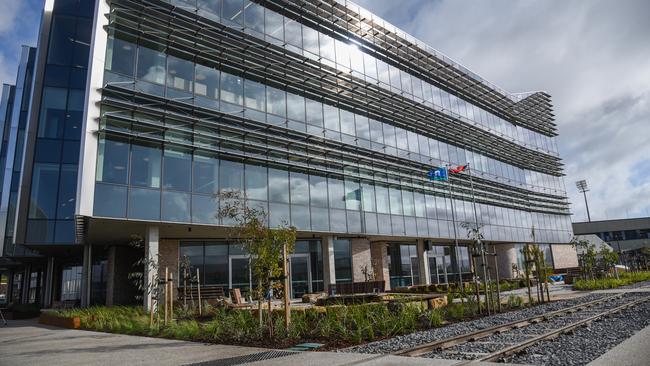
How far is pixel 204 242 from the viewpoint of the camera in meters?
25.5

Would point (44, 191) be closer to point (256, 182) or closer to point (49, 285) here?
point (49, 285)

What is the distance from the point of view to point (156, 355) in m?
9.30

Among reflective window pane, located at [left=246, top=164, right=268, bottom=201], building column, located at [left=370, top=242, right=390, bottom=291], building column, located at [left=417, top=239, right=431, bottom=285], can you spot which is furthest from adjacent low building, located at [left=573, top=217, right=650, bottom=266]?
reflective window pane, located at [left=246, top=164, right=268, bottom=201]

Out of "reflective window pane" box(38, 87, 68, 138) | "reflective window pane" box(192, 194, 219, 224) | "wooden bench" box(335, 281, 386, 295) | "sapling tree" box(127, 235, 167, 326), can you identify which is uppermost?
"reflective window pane" box(38, 87, 68, 138)

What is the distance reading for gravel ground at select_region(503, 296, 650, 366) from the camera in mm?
7504

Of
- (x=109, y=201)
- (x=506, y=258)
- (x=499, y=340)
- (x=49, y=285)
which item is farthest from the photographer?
(x=506, y=258)

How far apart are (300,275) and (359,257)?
4414 mm

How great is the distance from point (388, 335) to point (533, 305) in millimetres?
9966

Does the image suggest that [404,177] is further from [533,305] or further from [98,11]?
[98,11]

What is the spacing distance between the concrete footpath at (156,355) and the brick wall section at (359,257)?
1848 cm

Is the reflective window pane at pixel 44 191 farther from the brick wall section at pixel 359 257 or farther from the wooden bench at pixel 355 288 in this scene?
the brick wall section at pixel 359 257

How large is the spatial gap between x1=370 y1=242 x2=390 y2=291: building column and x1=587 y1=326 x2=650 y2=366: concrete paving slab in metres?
24.6

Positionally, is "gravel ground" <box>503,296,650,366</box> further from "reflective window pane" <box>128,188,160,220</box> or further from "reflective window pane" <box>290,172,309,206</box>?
"reflective window pane" <box>290,172,309,206</box>

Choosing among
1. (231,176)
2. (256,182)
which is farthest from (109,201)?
(256,182)
